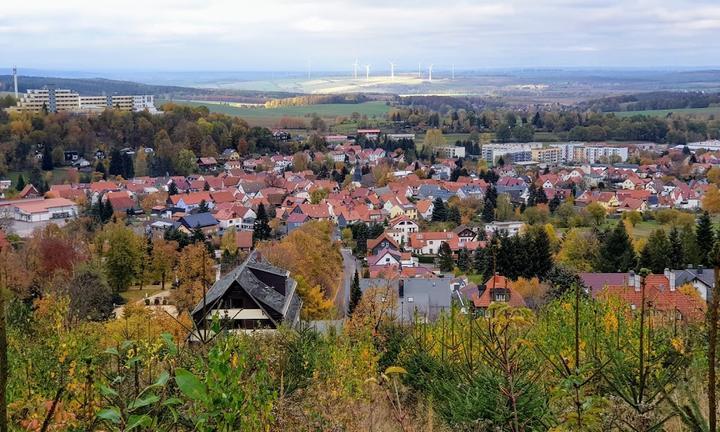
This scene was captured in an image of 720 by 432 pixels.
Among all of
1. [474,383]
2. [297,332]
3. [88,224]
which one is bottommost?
[88,224]

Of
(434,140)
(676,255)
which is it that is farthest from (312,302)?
(434,140)

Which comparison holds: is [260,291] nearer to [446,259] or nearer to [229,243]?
[229,243]

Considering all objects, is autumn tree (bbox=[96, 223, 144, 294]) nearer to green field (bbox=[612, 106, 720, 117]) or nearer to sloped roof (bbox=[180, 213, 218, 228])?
sloped roof (bbox=[180, 213, 218, 228])

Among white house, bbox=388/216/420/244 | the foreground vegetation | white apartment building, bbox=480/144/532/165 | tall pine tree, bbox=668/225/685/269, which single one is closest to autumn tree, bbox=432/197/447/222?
white house, bbox=388/216/420/244

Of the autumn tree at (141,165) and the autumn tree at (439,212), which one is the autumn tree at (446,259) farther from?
the autumn tree at (141,165)

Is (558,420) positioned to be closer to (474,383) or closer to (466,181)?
(474,383)

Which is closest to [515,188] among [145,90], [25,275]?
[25,275]

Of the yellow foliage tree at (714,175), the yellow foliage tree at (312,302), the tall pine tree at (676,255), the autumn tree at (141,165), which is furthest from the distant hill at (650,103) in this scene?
the yellow foliage tree at (312,302)
